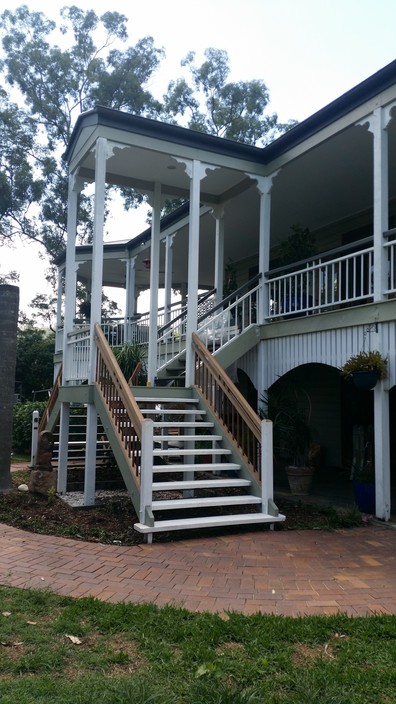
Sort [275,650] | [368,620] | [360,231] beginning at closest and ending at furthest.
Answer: [275,650]
[368,620]
[360,231]

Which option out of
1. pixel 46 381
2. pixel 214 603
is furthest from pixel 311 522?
pixel 46 381

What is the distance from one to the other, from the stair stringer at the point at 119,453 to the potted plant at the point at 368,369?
2.78 m

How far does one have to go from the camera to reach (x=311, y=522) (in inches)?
240

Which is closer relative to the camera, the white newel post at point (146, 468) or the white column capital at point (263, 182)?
the white newel post at point (146, 468)

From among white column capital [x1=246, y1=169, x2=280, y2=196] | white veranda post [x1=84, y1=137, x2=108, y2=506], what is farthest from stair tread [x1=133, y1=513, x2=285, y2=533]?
white column capital [x1=246, y1=169, x2=280, y2=196]

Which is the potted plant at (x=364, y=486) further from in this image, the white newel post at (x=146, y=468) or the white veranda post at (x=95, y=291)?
the white veranda post at (x=95, y=291)

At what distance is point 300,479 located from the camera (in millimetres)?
8039

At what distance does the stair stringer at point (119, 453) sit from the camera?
5.46 metres

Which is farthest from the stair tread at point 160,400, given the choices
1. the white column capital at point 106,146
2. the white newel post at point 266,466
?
the white column capital at point 106,146

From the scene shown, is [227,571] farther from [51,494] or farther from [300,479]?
[300,479]

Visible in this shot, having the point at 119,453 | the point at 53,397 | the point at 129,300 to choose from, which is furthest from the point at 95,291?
the point at 129,300

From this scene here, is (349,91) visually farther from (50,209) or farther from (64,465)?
(50,209)

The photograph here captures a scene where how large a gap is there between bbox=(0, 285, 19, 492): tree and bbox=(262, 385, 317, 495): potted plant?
12.2 feet

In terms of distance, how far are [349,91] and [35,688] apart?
7.11m
